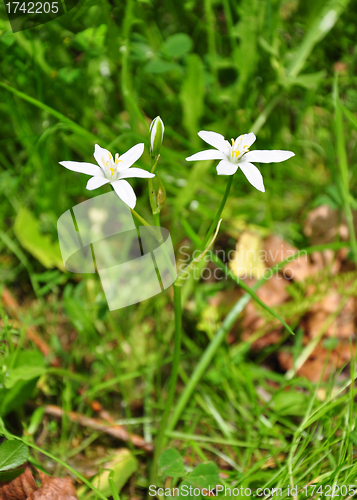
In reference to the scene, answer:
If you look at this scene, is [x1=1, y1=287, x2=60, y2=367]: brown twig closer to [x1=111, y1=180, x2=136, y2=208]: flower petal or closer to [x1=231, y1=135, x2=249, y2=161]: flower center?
[x1=111, y1=180, x2=136, y2=208]: flower petal

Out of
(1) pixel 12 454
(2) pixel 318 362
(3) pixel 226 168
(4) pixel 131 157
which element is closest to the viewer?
A: (3) pixel 226 168

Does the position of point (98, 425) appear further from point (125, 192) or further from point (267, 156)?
point (267, 156)

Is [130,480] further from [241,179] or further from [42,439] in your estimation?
[241,179]

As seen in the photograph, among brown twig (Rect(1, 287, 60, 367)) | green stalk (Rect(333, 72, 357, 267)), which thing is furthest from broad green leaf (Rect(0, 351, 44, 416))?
green stalk (Rect(333, 72, 357, 267))

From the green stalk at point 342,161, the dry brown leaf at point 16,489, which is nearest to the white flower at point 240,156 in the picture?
the green stalk at point 342,161

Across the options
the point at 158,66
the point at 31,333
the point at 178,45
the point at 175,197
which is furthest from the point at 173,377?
the point at 178,45

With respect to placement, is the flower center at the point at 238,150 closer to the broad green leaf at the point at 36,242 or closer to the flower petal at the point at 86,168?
the flower petal at the point at 86,168
